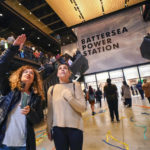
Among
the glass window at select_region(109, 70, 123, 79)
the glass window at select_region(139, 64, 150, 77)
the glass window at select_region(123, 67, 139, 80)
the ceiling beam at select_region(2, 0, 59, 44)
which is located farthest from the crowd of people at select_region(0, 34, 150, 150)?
the glass window at select_region(139, 64, 150, 77)

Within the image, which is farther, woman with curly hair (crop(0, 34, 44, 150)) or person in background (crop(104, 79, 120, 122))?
person in background (crop(104, 79, 120, 122))

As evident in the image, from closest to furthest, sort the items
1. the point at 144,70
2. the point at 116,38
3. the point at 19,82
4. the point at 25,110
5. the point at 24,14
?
the point at 25,110
the point at 19,82
the point at 116,38
the point at 24,14
the point at 144,70

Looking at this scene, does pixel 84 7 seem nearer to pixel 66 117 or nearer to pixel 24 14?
pixel 24 14

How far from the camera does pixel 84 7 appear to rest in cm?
1109

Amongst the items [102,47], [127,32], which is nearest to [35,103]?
[102,47]

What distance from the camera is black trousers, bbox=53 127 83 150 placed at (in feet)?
4.71

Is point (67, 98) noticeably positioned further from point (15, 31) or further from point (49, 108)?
point (15, 31)

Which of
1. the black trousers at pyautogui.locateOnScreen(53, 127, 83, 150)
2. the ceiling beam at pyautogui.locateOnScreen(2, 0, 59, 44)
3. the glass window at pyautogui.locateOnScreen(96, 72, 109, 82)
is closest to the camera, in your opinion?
the black trousers at pyautogui.locateOnScreen(53, 127, 83, 150)

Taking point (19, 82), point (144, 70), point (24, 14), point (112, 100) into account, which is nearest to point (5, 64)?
point (19, 82)

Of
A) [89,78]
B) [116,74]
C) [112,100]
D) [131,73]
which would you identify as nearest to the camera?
[112,100]

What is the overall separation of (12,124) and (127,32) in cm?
1375

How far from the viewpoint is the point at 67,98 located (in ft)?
4.75

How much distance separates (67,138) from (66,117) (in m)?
0.28

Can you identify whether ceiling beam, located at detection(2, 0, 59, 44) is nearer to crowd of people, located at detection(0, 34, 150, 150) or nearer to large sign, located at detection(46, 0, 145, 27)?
large sign, located at detection(46, 0, 145, 27)
